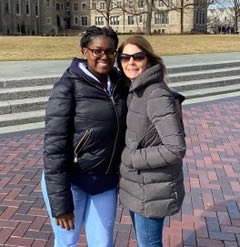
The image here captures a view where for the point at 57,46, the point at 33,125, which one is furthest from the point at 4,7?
the point at 33,125

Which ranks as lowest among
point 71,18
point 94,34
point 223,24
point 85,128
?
point 85,128

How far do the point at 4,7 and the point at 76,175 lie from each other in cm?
9343

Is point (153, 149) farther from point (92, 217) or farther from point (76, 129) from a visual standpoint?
point (92, 217)

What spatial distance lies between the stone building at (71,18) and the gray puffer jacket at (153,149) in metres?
80.7

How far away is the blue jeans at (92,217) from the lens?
2.30 meters

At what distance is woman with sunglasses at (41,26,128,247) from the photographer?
2084 mm

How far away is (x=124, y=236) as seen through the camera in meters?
3.45

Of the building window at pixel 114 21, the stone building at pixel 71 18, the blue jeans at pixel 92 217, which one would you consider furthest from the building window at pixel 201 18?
the blue jeans at pixel 92 217

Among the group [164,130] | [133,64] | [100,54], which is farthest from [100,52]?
[164,130]

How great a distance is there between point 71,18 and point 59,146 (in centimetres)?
11427

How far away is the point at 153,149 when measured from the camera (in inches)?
82.2

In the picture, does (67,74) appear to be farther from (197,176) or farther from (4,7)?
(4,7)

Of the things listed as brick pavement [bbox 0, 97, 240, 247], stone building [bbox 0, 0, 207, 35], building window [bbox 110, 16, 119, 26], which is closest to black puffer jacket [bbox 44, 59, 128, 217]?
brick pavement [bbox 0, 97, 240, 247]

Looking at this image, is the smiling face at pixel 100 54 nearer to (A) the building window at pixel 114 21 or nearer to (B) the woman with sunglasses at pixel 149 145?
(B) the woman with sunglasses at pixel 149 145
